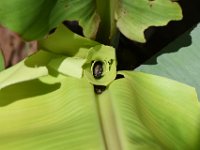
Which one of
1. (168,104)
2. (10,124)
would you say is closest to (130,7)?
(168,104)

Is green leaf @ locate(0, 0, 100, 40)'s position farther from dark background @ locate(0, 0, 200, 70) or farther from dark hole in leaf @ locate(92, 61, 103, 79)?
dark background @ locate(0, 0, 200, 70)

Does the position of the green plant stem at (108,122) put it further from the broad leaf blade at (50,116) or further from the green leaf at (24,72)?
the green leaf at (24,72)

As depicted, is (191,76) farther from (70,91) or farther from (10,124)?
(10,124)

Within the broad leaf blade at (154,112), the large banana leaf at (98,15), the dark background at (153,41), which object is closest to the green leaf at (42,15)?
the large banana leaf at (98,15)

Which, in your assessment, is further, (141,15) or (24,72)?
(141,15)

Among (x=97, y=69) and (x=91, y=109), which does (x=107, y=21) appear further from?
(x=91, y=109)

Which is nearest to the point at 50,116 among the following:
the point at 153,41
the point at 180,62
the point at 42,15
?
the point at 42,15
